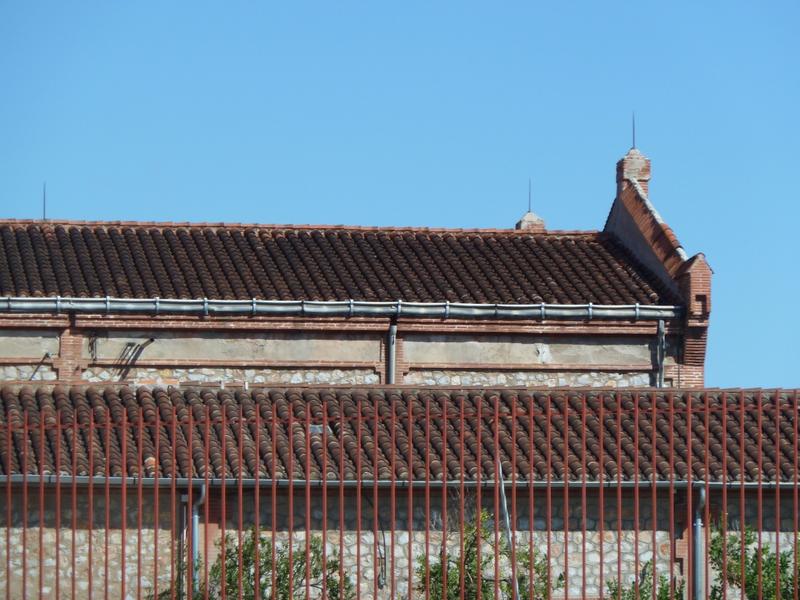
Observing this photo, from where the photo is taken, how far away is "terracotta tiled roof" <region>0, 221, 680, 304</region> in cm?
2641

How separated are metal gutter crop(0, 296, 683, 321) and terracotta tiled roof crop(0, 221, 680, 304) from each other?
1.27 ft

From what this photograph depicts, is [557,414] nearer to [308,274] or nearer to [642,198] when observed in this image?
[308,274]

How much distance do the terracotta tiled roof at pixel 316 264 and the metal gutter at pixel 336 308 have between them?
387mm

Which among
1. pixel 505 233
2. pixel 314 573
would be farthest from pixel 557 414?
pixel 505 233

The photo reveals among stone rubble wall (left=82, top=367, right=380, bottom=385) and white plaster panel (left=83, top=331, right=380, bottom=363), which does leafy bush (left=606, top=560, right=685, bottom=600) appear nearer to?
stone rubble wall (left=82, top=367, right=380, bottom=385)

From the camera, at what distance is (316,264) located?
91.2 feet

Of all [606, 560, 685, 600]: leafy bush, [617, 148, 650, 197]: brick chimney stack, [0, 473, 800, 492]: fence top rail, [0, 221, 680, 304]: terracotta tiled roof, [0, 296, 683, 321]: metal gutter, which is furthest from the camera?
[617, 148, 650, 197]: brick chimney stack

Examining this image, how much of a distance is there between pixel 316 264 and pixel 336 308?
82.2 inches

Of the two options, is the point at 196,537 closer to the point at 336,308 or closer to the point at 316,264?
the point at 336,308

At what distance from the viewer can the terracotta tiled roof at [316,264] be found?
26.4 metres

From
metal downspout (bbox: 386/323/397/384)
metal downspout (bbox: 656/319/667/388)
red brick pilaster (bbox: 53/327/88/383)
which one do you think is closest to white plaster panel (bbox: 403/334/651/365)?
metal downspout (bbox: 656/319/667/388)

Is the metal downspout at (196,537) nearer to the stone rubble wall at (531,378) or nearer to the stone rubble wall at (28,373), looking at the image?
the stone rubble wall at (28,373)

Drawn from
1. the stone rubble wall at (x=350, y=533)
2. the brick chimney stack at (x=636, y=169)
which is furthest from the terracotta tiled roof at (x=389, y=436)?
the brick chimney stack at (x=636, y=169)

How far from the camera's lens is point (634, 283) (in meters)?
27.9
